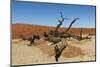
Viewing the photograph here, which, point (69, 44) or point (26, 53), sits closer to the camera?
point (26, 53)

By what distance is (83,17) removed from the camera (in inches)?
110

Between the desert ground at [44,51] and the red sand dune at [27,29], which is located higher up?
the red sand dune at [27,29]

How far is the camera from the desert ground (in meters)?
2.48

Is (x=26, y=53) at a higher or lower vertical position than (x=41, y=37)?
lower

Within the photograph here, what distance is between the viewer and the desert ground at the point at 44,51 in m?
2.48

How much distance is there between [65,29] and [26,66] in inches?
25.8

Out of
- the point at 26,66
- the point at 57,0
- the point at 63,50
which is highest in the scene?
the point at 57,0

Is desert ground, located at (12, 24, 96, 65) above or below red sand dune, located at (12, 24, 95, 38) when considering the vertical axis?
below

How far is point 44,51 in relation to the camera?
2607 mm

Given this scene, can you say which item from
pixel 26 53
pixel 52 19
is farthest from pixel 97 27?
pixel 26 53

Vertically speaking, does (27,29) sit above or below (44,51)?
above
